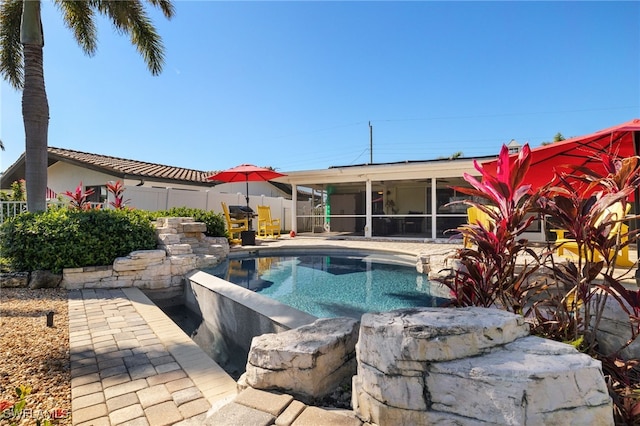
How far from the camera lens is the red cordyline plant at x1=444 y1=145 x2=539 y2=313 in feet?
6.80

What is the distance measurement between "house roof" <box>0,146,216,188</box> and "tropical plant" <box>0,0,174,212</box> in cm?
356

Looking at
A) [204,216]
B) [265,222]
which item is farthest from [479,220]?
[265,222]

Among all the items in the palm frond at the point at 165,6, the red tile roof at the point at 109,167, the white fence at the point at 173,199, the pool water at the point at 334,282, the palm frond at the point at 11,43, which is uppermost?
the palm frond at the point at 165,6

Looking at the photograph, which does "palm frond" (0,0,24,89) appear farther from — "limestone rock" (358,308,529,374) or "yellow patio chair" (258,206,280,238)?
"limestone rock" (358,308,529,374)

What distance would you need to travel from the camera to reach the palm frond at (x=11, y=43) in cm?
806

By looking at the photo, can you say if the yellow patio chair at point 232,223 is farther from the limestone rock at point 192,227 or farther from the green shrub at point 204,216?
the limestone rock at point 192,227

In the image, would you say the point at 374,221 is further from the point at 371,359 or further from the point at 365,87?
the point at 371,359

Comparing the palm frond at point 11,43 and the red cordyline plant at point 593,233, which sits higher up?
the palm frond at point 11,43

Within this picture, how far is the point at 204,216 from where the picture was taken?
9.12m

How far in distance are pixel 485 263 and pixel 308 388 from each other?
148cm

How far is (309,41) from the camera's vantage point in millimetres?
12656

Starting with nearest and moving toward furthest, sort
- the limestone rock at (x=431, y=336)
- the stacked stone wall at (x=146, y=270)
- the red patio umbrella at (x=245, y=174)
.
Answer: the limestone rock at (x=431, y=336) → the stacked stone wall at (x=146, y=270) → the red patio umbrella at (x=245, y=174)

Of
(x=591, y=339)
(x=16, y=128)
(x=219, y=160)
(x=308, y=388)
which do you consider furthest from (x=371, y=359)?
(x=219, y=160)

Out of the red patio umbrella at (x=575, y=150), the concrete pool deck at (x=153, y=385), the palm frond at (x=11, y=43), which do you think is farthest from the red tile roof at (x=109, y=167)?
the red patio umbrella at (x=575, y=150)
